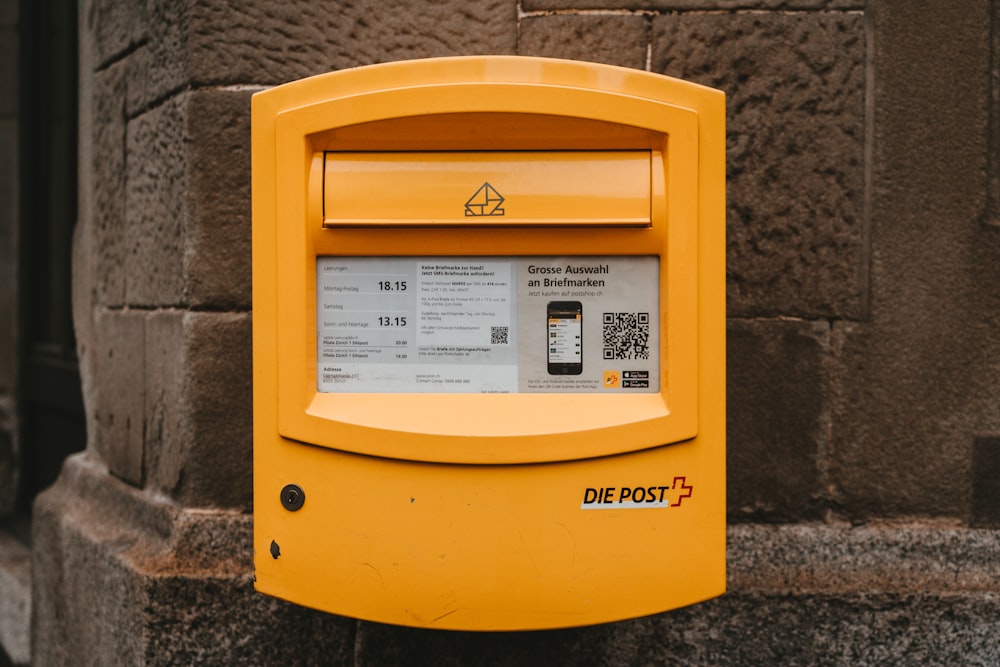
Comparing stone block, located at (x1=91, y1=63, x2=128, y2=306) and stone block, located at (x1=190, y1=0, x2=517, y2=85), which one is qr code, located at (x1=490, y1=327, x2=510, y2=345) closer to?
stone block, located at (x1=190, y1=0, x2=517, y2=85)

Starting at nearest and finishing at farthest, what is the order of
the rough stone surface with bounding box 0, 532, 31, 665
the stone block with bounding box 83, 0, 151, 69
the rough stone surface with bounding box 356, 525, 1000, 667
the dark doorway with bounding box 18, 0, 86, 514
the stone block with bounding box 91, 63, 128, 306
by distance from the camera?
the rough stone surface with bounding box 356, 525, 1000, 667, the stone block with bounding box 83, 0, 151, 69, the stone block with bounding box 91, 63, 128, 306, the rough stone surface with bounding box 0, 532, 31, 665, the dark doorway with bounding box 18, 0, 86, 514

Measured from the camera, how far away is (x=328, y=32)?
228 centimetres

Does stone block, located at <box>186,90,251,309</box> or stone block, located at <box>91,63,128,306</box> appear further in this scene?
stone block, located at <box>91,63,128,306</box>

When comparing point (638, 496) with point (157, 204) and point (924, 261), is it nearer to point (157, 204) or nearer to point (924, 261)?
point (924, 261)

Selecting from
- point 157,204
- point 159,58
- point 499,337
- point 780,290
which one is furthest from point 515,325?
point 159,58

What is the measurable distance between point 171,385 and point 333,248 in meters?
1.00

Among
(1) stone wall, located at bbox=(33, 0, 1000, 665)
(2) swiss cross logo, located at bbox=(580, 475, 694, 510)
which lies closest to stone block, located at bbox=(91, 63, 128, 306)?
(1) stone wall, located at bbox=(33, 0, 1000, 665)

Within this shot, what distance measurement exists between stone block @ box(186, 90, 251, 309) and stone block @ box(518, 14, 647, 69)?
2.68 feet

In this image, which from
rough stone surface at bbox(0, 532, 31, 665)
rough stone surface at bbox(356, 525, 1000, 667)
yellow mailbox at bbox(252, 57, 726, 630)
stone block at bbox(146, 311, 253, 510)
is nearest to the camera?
yellow mailbox at bbox(252, 57, 726, 630)

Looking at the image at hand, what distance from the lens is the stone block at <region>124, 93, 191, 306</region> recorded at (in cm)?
235

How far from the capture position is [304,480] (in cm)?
166

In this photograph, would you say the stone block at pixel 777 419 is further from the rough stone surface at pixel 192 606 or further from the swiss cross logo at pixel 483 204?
the rough stone surface at pixel 192 606

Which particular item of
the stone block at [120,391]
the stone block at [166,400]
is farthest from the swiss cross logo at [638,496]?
the stone block at [120,391]

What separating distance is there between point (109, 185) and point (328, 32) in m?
1.02
